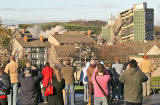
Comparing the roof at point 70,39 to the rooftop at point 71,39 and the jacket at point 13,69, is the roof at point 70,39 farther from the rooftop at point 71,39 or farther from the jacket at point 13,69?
the jacket at point 13,69

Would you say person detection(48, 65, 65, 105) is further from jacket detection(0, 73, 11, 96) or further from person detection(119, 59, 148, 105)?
jacket detection(0, 73, 11, 96)

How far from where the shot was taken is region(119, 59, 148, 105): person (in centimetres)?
1078

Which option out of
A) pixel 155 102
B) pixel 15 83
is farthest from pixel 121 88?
pixel 15 83

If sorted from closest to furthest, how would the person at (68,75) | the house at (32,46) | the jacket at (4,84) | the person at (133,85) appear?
the person at (133,85) → the jacket at (4,84) → the person at (68,75) → the house at (32,46)

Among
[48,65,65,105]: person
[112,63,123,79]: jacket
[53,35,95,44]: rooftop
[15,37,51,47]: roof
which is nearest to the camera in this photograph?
[48,65,65,105]: person

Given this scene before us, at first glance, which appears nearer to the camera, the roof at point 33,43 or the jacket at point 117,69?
the jacket at point 117,69

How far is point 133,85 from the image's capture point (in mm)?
10875

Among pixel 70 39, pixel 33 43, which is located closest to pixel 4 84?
pixel 70 39

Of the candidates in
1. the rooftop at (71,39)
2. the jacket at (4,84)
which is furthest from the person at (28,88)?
the rooftop at (71,39)

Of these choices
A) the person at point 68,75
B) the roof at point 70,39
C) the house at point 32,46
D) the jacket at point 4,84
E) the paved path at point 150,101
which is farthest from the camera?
the house at point 32,46

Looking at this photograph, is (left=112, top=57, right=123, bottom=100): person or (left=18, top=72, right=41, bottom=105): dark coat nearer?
(left=18, top=72, right=41, bottom=105): dark coat

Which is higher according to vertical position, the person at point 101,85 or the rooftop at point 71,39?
the person at point 101,85

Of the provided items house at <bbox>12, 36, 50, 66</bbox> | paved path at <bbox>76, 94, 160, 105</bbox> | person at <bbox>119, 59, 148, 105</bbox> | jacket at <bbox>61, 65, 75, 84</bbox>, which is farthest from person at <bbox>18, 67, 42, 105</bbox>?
house at <bbox>12, 36, 50, 66</bbox>

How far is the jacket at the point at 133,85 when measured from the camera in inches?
425
